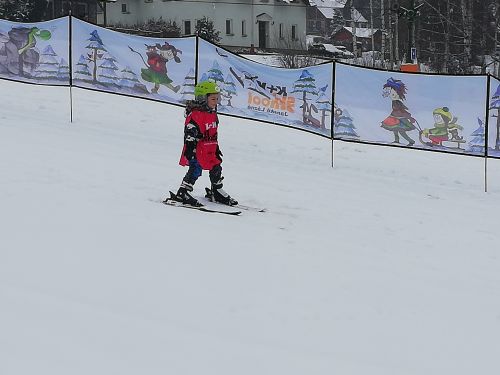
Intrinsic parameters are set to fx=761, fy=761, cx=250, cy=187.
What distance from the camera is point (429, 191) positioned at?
452 inches

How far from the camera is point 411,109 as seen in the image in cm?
1181

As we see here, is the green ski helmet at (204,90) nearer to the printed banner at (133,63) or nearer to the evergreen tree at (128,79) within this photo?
the printed banner at (133,63)

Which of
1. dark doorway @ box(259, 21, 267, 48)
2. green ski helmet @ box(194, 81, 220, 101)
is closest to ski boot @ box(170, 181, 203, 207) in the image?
green ski helmet @ box(194, 81, 220, 101)

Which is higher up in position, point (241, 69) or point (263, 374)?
point (241, 69)

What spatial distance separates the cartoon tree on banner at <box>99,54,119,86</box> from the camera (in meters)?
13.7

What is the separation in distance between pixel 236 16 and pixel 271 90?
5645 centimetres

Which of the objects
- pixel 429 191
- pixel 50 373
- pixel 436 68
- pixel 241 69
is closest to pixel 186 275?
pixel 50 373

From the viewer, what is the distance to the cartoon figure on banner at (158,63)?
44.0 ft

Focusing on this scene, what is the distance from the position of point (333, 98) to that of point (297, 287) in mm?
6623

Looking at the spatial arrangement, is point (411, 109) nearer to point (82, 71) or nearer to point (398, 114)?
point (398, 114)

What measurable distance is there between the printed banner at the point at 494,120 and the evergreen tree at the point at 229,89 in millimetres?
4219

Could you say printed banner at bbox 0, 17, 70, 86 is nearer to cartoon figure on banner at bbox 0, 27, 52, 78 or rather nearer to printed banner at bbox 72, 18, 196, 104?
cartoon figure on banner at bbox 0, 27, 52, 78

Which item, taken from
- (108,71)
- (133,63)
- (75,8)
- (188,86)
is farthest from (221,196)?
(75,8)

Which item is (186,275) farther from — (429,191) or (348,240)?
(429,191)
